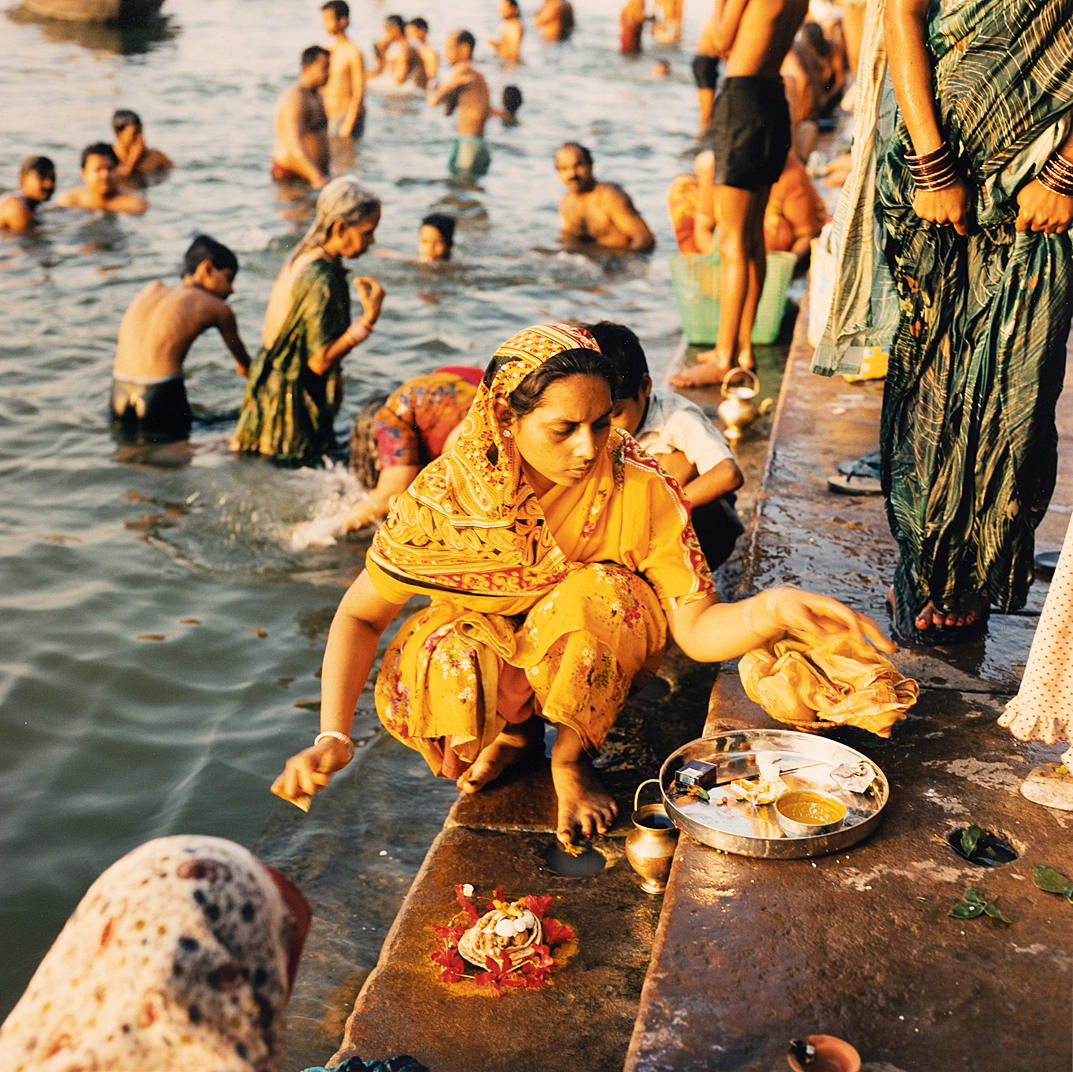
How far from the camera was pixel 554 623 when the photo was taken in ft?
9.65

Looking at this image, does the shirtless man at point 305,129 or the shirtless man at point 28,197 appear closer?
the shirtless man at point 28,197

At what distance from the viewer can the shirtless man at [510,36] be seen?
2188 cm

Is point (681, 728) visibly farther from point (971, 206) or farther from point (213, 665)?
point (213, 665)

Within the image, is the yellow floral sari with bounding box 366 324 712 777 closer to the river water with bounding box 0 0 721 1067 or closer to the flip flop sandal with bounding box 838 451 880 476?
the river water with bounding box 0 0 721 1067

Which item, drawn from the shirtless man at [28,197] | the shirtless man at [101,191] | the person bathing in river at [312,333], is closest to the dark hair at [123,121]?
the shirtless man at [101,191]

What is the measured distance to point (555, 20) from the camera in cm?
2533

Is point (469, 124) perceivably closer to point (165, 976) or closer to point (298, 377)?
point (298, 377)

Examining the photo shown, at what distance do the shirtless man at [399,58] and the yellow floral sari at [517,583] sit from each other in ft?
55.1

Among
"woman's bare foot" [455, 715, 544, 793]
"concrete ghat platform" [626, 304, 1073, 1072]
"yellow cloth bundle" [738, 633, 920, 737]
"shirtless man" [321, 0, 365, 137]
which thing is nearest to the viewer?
"concrete ghat platform" [626, 304, 1073, 1072]

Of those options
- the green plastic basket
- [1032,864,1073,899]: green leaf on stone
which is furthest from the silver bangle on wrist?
the green plastic basket

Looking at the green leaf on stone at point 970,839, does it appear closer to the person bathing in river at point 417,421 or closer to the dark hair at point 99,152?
the person bathing in river at point 417,421

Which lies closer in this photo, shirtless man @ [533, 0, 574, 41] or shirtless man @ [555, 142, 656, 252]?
shirtless man @ [555, 142, 656, 252]

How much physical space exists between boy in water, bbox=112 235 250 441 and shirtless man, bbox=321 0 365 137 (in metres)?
7.90

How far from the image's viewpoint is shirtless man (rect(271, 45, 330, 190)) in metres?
12.2
